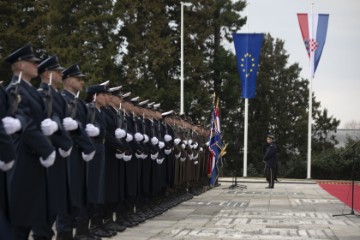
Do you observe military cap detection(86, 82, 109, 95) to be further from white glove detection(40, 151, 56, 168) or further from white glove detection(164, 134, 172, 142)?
white glove detection(164, 134, 172, 142)

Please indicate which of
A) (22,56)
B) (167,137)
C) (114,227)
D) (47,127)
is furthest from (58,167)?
(167,137)

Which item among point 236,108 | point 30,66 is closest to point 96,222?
point 30,66

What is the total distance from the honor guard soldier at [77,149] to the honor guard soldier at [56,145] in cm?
24

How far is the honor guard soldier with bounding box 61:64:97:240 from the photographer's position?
7980 mm

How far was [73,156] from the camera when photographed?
8180 mm

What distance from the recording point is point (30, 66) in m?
6.80

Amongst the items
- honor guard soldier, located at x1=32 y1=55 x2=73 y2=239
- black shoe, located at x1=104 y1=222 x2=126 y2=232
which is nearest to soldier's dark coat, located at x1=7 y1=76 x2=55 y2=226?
honor guard soldier, located at x1=32 y1=55 x2=73 y2=239

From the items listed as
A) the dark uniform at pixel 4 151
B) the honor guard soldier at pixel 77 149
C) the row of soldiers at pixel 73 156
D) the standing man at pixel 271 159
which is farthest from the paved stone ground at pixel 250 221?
the standing man at pixel 271 159

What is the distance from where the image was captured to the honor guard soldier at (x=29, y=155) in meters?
6.39

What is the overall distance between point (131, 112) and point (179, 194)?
644 cm

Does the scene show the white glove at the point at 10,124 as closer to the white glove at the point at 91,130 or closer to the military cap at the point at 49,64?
the military cap at the point at 49,64

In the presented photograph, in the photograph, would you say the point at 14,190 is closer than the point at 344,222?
Yes

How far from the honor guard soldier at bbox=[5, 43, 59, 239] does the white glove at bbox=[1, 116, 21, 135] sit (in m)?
0.55

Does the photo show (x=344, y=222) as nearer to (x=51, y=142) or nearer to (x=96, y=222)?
(x=96, y=222)
